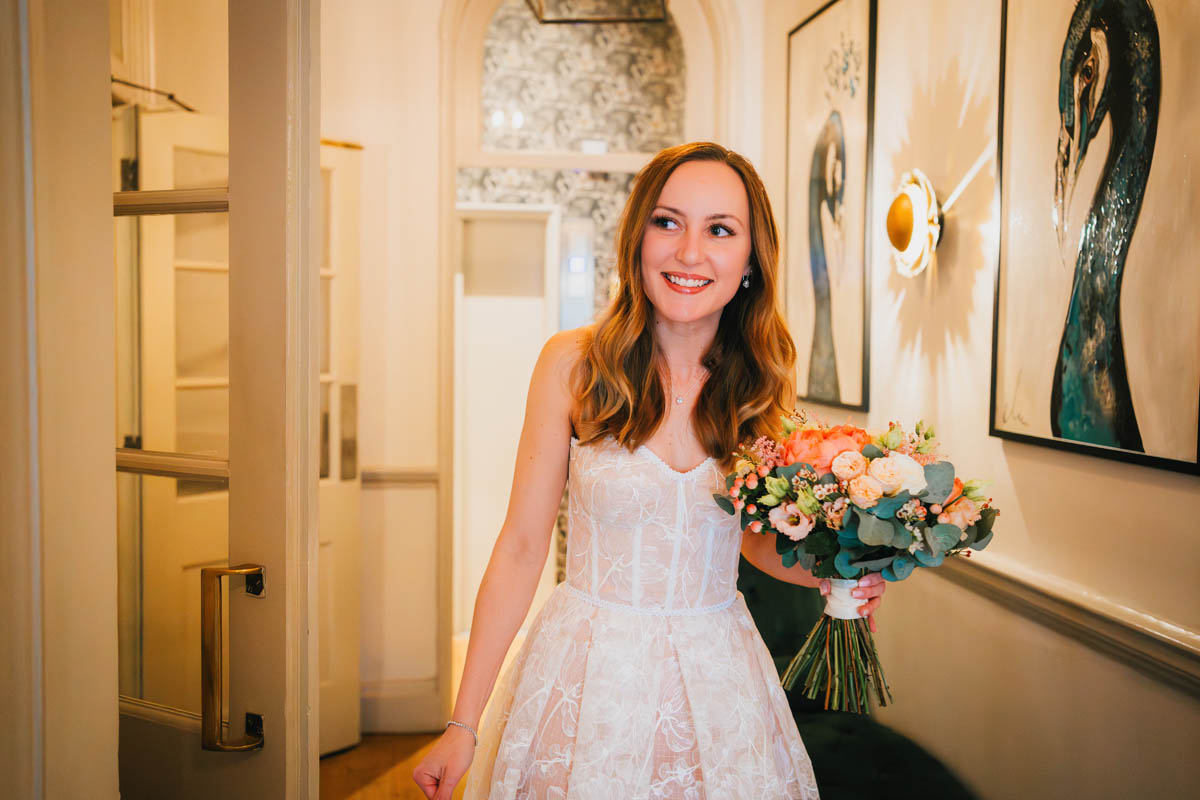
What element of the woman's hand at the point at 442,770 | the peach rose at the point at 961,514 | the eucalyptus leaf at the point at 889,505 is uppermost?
the eucalyptus leaf at the point at 889,505

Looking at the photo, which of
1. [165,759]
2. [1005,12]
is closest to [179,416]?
[165,759]

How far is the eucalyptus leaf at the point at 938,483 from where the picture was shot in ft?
3.93

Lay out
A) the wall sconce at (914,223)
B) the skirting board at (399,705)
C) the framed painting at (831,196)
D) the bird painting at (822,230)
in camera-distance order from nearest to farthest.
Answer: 1. the wall sconce at (914,223)
2. the framed painting at (831,196)
3. the bird painting at (822,230)
4. the skirting board at (399,705)

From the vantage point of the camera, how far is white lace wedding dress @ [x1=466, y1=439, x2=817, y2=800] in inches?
51.8

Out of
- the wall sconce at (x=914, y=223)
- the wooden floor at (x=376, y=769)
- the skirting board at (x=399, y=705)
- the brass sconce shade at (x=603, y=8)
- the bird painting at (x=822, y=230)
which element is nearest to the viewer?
the wall sconce at (x=914, y=223)

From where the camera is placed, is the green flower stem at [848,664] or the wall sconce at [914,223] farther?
the wall sconce at [914,223]

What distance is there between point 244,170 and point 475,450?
4.06 m

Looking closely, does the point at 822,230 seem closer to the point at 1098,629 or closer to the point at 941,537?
the point at 1098,629

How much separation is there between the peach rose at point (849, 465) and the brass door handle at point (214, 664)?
0.91 m

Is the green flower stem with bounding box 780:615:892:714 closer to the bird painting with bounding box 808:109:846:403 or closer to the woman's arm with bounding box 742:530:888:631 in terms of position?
the woman's arm with bounding box 742:530:888:631

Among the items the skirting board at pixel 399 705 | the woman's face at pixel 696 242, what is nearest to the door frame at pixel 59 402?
the woman's face at pixel 696 242

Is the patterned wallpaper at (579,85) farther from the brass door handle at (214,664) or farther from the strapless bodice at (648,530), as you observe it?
the brass door handle at (214,664)

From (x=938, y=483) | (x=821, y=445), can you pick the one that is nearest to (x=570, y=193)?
(x=821, y=445)
